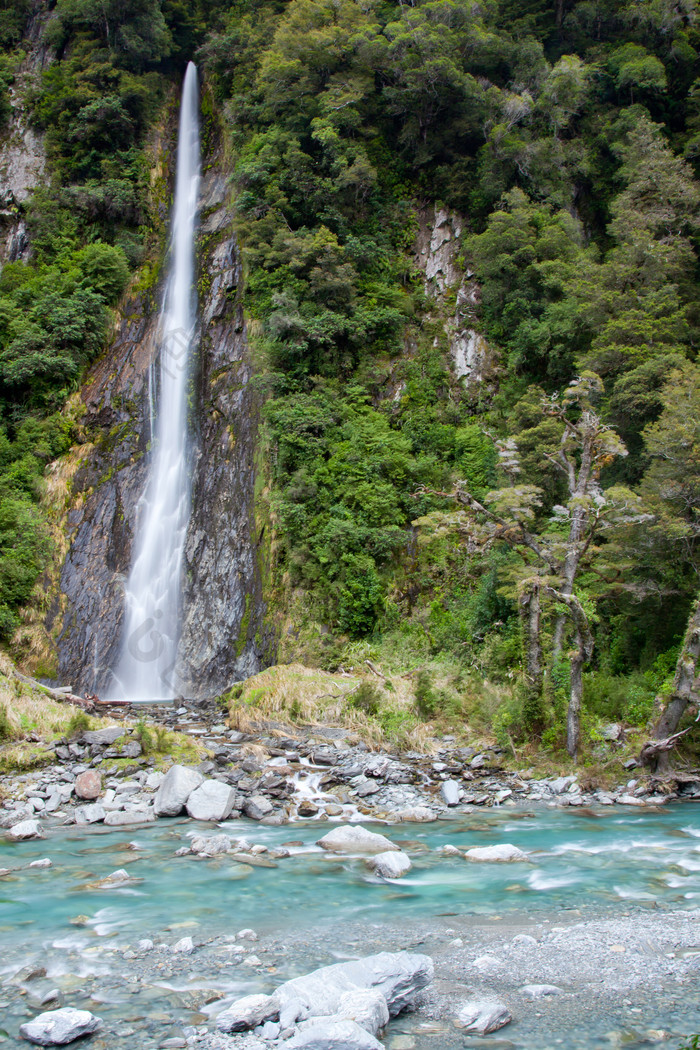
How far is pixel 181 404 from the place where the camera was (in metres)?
22.8

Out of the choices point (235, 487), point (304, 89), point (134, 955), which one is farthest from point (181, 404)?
point (134, 955)

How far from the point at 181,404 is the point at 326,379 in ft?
19.1

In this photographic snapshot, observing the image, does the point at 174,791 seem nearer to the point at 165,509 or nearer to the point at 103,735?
the point at 103,735

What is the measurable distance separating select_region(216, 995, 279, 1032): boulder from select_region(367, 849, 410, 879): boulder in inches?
106

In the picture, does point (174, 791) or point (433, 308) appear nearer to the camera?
point (174, 791)

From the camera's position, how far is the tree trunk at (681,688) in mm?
8938

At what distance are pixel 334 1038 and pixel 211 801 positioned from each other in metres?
5.65

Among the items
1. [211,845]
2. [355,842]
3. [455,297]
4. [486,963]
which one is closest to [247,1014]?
[486,963]

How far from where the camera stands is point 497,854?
6.79m

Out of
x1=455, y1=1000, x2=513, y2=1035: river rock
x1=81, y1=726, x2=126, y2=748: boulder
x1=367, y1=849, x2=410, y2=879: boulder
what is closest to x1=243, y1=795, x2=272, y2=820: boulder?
x1=367, y1=849, x2=410, y2=879: boulder

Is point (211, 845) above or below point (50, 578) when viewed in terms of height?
below

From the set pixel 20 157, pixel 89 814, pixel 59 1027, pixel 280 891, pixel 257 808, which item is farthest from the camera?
pixel 20 157

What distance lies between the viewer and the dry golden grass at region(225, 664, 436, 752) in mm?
11844

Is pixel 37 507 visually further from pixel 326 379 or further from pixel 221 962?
pixel 221 962
